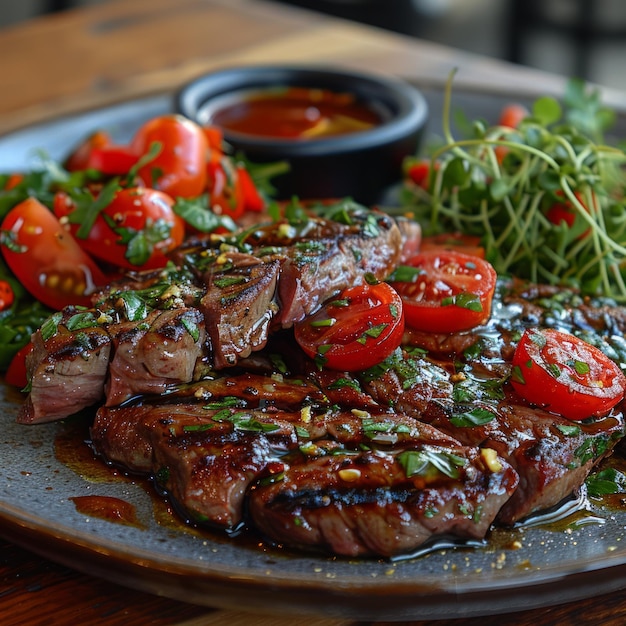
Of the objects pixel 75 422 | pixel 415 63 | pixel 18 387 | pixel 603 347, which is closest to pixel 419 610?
pixel 603 347

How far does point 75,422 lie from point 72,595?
62 cm

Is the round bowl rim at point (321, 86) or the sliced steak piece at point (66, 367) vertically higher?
the round bowl rim at point (321, 86)

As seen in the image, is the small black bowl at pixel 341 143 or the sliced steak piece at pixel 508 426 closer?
the sliced steak piece at pixel 508 426

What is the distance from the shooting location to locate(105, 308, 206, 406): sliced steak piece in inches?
91.7

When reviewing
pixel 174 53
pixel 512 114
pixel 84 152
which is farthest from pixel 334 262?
pixel 174 53

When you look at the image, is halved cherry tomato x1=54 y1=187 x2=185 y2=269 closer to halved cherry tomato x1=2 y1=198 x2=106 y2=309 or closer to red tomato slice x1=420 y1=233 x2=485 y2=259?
halved cherry tomato x1=2 y1=198 x2=106 y2=309

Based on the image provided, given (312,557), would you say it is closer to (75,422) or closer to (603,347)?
(75,422)

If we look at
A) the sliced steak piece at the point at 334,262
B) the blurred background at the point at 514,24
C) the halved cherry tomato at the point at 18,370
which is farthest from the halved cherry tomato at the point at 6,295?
the blurred background at the point at 514,24

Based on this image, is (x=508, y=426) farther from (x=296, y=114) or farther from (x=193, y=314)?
(x=296, y=114)

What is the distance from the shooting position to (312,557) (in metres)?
2.10

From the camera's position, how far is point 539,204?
3400 mm

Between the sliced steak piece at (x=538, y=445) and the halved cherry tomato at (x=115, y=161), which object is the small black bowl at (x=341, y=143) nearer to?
the halved cherry tomato at (x=115, y=161)

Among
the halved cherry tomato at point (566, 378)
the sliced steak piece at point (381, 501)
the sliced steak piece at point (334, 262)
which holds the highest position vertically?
the sliced steak piece at point (334, 262)

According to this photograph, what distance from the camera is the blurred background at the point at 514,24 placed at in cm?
898
